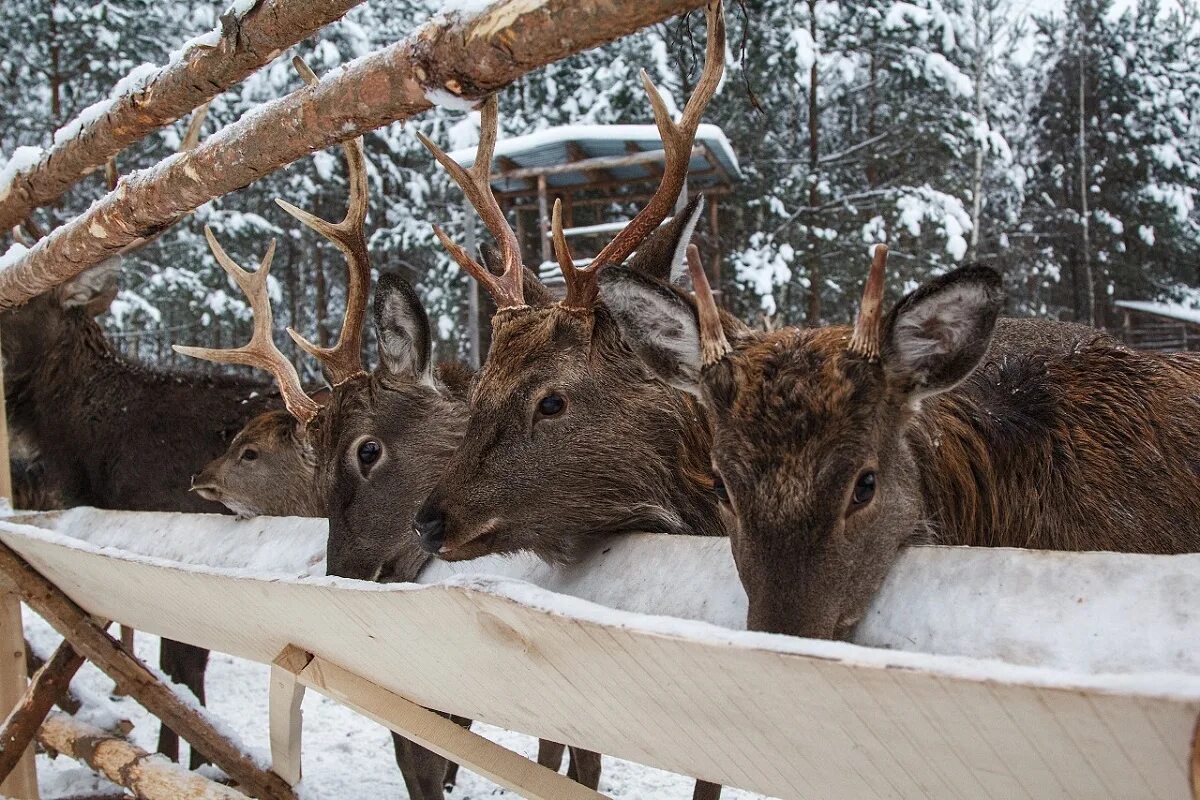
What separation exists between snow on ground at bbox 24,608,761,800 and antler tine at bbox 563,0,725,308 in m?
2.52

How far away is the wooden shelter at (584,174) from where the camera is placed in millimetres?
12398

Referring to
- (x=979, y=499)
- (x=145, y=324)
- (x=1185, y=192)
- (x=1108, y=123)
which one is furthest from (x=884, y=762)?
(x=1108, y=123)

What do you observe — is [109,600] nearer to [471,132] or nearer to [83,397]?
[83,397]

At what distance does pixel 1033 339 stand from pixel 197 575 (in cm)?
361

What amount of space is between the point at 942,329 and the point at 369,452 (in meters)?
2.57

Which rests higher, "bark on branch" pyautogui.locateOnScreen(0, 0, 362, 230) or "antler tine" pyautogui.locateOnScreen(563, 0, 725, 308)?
"bark on branch" pyautogui.locateOnScreen(0, 0, 362, 230)

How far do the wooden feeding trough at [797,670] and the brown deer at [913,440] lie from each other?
0.21 metres

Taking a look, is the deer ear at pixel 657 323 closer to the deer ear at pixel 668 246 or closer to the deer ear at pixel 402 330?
the deer ear at pixel 668 246

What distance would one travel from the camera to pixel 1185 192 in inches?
904

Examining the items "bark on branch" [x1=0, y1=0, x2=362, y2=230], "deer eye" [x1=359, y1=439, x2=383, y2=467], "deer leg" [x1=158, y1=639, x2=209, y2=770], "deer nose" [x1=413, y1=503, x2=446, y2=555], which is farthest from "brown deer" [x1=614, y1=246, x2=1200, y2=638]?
"deer leg" [x1=158, y1=639, x2=209, y2=770]

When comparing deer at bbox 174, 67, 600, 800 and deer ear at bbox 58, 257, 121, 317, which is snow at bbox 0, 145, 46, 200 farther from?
deer ear at bbox 58, 257, 121, 317

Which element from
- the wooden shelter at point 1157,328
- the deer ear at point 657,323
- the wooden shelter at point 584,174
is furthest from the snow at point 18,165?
the wooden shelter at point 1157,328

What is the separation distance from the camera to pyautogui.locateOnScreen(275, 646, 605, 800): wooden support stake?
234cm

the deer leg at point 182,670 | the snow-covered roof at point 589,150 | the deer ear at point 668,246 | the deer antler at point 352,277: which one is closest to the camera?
the deer ear at point 668,246
